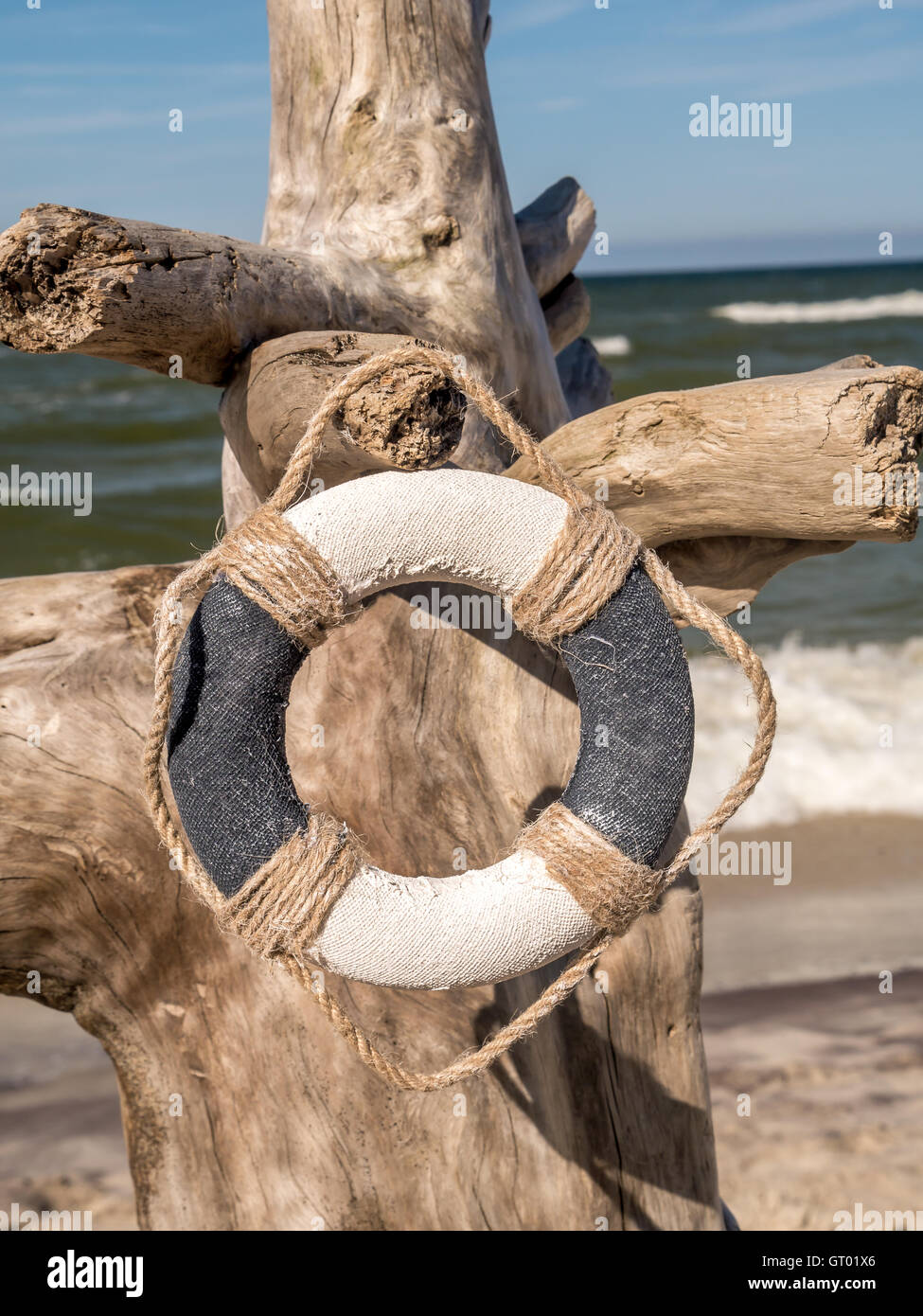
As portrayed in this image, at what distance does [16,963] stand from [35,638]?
1.79 ft

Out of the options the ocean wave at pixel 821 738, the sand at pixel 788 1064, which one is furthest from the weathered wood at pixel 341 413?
the ocean wave at pixel 821 738

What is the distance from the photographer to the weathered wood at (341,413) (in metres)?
1.38

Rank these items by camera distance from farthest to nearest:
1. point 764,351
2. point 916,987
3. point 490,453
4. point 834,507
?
point 764,351
point 916,987
point 490,453
point 834,507

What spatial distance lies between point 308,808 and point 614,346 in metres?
17.4

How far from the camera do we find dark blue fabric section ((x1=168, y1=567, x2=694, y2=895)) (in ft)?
4.41

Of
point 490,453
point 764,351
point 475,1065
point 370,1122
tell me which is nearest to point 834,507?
point 490,453

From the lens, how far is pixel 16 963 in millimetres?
1824

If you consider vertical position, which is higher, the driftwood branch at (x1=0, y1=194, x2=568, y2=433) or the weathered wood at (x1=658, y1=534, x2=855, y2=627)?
the driftwood branch at (x1=0, y1=194, x2=568, y2=433)

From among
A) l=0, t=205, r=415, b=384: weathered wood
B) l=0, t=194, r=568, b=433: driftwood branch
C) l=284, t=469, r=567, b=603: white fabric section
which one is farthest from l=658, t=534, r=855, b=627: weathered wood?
l=0, t=205, r=415, b=384: weathered wood

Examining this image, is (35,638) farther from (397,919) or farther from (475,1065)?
(475,1065)

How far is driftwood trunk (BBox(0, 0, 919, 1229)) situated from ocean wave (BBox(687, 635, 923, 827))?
2.92 metres

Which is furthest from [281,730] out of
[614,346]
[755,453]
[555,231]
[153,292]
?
[614,346]

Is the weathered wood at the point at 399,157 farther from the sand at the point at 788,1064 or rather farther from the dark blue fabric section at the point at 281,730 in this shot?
the sand at the point at 788,1064

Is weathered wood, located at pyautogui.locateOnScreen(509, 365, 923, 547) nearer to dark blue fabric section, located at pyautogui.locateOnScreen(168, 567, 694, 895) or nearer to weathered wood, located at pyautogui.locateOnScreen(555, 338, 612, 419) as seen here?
dark blue fabric section, located at pyautogui.locateOnScreen(168, 567, 694, 895)
